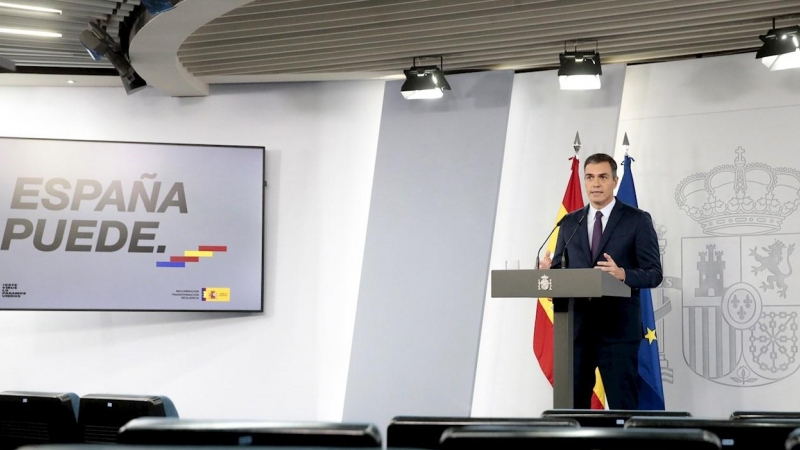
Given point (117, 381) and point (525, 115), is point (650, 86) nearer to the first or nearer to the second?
point (525, 115)

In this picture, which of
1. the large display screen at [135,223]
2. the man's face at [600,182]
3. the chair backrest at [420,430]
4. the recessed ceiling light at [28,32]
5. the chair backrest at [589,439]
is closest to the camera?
the chair backrest at [589,439]

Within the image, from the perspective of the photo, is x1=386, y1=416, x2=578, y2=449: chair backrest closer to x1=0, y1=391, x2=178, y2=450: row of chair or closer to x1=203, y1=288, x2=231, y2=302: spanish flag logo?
x1=0, y1=391, x2=178, y2=450: row of chair

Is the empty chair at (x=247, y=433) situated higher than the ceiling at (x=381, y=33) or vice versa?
the ceiling at (x=381, y=33)

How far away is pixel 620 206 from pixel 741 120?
1969mm

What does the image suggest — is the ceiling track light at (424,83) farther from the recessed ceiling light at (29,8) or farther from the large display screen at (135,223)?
the recessed ceiling light at (29,8)

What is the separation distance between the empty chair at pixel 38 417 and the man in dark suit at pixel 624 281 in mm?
2418

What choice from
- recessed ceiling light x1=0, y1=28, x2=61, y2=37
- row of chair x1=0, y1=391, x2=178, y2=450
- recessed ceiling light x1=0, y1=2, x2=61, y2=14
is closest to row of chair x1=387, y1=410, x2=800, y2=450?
row of chair x1=0, y1=391, x2=178, y2=450

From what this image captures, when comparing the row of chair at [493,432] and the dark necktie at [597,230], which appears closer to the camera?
the row of chair at [493,432]

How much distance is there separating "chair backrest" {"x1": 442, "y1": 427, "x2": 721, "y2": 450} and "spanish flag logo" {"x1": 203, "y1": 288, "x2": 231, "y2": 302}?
18.9 ft

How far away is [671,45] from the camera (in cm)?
642

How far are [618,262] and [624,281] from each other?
0.32m

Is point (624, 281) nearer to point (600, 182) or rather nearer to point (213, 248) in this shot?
point (600, 182)

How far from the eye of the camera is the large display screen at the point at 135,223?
7.20 m

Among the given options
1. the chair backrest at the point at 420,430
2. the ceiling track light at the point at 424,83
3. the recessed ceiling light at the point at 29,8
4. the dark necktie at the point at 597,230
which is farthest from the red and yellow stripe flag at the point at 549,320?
the chair backrest at the point at 420,430
